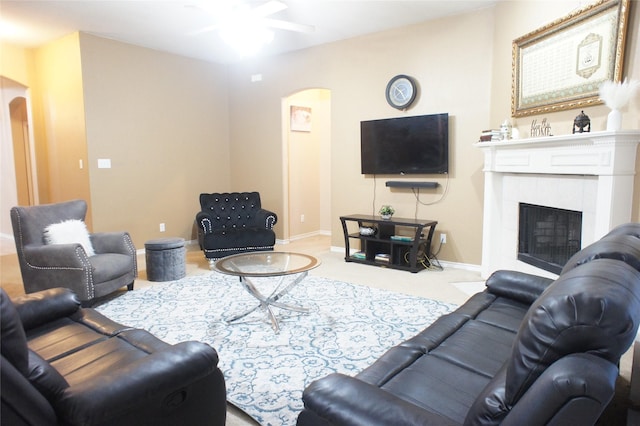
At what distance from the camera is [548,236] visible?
12.1ft

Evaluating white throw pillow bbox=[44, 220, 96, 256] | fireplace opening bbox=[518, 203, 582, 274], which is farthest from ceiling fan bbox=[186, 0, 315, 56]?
fireplace opening bbox=[518, 203, 582, 274]

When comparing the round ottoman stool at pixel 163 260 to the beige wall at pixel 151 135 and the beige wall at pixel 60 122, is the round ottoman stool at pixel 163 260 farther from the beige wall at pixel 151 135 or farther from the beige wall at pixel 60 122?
the beige wall at pixel 60 122

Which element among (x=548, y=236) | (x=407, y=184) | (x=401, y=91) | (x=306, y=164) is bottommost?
(x=548, y=236)

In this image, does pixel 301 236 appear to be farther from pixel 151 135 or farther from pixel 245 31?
pixel 245 31

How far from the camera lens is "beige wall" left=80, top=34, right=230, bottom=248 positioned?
17.3 feet

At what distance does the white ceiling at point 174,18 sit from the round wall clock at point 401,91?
0.67m

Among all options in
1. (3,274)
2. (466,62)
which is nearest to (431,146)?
(466,62)

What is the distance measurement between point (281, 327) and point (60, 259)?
202 centimetres

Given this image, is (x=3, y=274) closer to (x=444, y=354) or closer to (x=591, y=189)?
(x=444, y=354)

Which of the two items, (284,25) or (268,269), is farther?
(284,25)

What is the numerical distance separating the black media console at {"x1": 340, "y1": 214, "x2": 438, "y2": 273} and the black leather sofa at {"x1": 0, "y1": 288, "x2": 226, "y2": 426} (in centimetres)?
333

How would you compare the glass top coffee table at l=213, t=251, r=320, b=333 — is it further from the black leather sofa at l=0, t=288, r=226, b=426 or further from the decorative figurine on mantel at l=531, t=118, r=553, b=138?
the decorative figurine on mantel at l=531, t=118, r=553, b=138

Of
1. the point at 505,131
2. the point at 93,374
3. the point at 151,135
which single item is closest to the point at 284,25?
the point at 505,131

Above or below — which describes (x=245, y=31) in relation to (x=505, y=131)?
above
